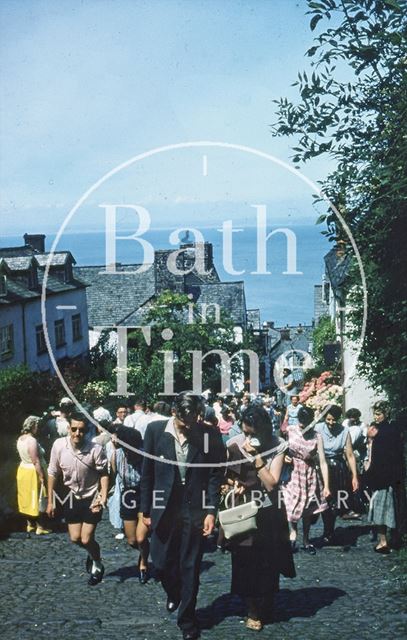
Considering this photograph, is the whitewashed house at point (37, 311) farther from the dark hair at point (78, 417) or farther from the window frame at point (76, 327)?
the dark hair at point (78, 417)

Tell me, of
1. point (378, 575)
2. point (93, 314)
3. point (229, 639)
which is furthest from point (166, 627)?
point (93, 314)

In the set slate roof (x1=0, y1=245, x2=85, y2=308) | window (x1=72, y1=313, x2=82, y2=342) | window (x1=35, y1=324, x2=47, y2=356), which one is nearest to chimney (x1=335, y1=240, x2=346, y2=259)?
slate roof (x1=0, y1=245, x2=85, y2=308)

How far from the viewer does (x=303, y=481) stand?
1018cm

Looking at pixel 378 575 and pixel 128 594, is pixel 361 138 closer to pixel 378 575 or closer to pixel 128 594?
pixel 378 575

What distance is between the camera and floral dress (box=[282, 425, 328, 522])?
1008 cm

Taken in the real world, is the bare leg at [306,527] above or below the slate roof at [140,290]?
below

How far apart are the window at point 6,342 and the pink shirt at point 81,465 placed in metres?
29.2

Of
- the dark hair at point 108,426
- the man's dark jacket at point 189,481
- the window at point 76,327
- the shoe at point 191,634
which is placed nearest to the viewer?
the shoe at point 191,634

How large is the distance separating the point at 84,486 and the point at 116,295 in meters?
47.3

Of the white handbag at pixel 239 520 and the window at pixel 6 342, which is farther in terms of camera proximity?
the window at pixel 6 342

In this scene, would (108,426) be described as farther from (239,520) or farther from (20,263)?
(20,263)

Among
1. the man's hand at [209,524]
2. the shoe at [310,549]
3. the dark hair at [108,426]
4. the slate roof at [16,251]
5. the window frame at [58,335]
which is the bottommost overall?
the shoe at [310,549]

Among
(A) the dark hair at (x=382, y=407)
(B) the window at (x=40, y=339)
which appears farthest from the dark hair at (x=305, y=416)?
(B) the window at (x=40, y=339)

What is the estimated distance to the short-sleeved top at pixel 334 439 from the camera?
11.1m
